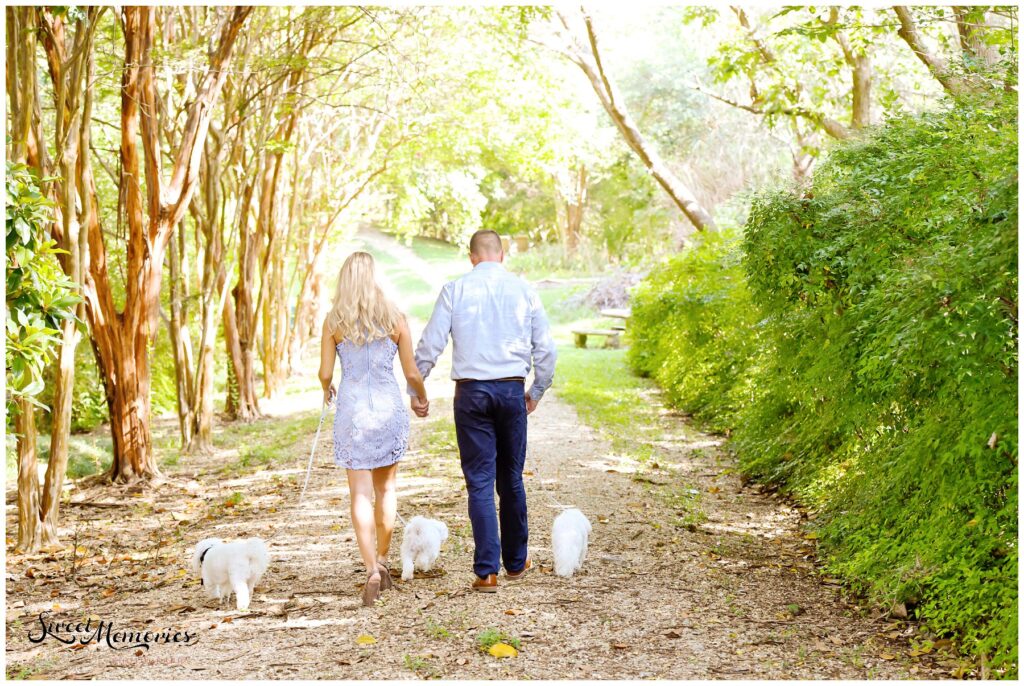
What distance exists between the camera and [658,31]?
3309 centimetres

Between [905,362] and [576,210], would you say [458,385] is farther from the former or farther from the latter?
[576,210]

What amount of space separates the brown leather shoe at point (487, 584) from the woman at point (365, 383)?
0.55 m

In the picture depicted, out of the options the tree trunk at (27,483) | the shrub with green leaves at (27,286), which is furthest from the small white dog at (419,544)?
the tree trunk at (27,483)

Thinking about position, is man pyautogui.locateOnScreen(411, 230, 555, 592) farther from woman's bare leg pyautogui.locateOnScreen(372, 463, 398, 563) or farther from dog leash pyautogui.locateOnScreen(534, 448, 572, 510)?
dog leash pyautogui.locateOnScreen(534, 448, 572, 510)

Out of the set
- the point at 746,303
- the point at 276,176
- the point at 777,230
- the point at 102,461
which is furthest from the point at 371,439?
the point at 276,176

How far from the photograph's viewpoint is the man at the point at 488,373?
5379mm

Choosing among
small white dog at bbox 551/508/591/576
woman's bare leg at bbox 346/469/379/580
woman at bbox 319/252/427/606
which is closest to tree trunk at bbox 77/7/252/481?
woman at bbox 319/252/427/606

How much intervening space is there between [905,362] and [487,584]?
2526mm

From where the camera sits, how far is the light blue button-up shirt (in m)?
5.38

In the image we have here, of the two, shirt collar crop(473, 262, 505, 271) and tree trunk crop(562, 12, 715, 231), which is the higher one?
tree trunk crop(562, 12, 715, 231)

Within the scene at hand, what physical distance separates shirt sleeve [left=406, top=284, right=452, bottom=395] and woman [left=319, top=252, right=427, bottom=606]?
101mm

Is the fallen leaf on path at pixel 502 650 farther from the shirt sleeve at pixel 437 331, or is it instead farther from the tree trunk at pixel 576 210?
the tree trunk at pixel 576 210

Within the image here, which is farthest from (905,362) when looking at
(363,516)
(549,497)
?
(549,497)

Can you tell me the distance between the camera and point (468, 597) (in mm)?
5309
